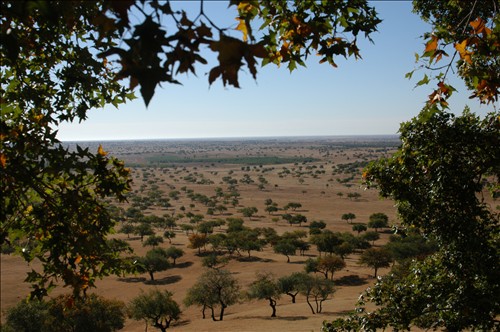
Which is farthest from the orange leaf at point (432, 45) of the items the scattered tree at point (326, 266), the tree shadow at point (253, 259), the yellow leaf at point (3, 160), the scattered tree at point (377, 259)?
the tree shadow at point (253, 259)

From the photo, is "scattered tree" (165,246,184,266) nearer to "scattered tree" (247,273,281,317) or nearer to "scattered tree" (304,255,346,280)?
"scattered tree" (247,273,281,317)

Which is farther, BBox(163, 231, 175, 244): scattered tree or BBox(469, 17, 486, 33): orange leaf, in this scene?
BBox(163, 231, 175, 244): scattered tree

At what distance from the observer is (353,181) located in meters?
95.4

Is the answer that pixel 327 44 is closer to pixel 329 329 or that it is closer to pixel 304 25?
pixel 304 25

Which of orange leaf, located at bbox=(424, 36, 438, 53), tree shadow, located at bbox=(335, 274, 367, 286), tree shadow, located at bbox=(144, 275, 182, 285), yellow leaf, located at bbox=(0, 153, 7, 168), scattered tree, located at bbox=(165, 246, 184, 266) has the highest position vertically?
orange leaf, located at bbox=(424, 36, 438, 53)

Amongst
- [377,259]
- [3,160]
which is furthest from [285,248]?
[3,160]

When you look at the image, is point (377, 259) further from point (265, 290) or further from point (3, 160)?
point (3, 160)

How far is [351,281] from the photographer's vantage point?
35344 mm

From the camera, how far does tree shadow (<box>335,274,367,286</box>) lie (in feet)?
114

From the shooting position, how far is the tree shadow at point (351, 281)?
34.8 metres

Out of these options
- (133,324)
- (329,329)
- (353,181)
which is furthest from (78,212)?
(353,181)

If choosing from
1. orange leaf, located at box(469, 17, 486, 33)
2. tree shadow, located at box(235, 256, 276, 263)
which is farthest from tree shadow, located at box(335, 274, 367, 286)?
orange leaf, located at box(469, 17, 486, 33)

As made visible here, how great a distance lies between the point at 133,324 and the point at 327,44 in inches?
1179

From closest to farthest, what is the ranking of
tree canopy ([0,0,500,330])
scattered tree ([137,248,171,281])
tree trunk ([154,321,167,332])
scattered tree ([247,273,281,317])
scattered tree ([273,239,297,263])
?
tree canopy ([0,0,500,330]) → tree trunk ([154,321,167,332]) → scattered tree ([247,273,281,317]) → scattered tree ([137,248,171,281]) → scattered tree ([273,239,297,263])
